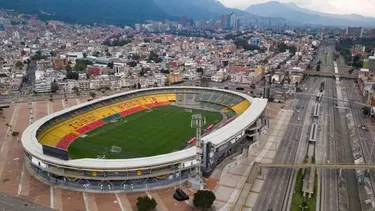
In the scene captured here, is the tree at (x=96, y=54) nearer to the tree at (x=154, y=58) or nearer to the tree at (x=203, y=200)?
the tree at (x=154, y=58)

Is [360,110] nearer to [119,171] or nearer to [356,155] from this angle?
[356,155]

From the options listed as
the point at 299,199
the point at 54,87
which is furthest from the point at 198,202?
the point at 54,87

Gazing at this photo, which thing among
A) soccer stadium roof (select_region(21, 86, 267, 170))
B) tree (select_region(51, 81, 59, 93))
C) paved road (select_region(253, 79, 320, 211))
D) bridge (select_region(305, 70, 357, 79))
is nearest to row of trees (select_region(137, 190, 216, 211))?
soccer stadium roof (select_region(21, 86, 267, 170))

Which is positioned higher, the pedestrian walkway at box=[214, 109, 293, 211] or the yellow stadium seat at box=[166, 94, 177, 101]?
the yellow stadium seat at box=[166, 94, 177, 101]

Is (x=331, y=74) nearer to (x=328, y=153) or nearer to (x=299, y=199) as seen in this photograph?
(x=328, y=153)

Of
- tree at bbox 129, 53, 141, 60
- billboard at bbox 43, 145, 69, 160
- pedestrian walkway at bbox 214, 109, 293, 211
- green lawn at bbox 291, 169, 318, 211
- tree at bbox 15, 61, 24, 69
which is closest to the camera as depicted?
green lawn at bbox 291, 169, 318, 211

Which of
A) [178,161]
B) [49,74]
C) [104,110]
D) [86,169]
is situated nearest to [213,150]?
[178,161]

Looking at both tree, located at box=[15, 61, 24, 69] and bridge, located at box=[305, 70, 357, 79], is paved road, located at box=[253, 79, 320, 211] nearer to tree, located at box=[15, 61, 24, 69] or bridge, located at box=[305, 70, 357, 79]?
bridge, located at box=[305, 70, 357, 79]
